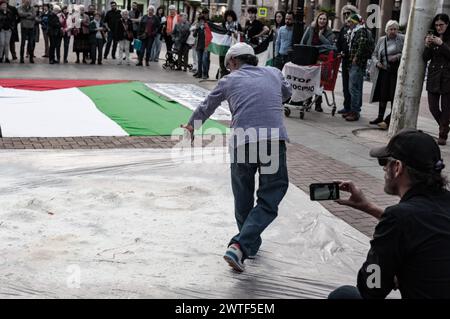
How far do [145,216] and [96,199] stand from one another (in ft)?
2.17

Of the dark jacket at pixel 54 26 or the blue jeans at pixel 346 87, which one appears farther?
the dark jacket at pixel 54 26

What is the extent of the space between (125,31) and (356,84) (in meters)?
10.1

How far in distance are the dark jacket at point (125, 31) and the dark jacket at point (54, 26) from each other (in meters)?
2.12

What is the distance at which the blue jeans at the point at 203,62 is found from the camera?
1742 centimetres

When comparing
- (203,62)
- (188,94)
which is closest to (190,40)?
(203,62)

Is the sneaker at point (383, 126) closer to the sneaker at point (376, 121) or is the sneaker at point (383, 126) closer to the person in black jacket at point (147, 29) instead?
the sneaker at point (376, 121)

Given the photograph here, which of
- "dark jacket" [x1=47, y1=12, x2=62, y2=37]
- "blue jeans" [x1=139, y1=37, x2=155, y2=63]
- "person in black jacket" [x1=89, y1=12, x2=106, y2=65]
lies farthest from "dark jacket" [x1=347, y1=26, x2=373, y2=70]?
"blue jeans" [x1=139, y1=37, x2=155, y2=63]

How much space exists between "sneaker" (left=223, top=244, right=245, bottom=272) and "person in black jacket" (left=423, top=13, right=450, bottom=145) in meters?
6.01

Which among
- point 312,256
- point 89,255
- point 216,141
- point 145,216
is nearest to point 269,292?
point 312,256

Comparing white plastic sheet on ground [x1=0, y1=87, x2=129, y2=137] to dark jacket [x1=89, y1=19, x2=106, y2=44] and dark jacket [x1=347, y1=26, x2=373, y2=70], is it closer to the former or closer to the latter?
dark jacket [x1=347, y1=26, x2=373, y2=70]

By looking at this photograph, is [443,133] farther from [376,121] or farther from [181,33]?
[181,33]

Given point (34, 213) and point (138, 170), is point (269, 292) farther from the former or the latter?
point (138, 170)

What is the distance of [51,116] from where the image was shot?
→ 991cm

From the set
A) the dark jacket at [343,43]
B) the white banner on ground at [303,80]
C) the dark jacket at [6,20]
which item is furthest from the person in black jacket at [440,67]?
the dark jacket at [6,20]
